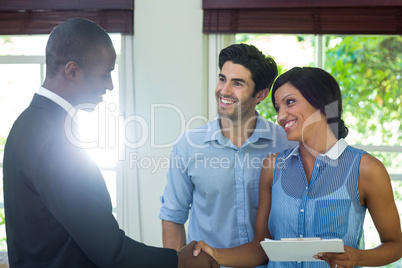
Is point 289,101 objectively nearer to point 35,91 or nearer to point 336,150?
point 336,150

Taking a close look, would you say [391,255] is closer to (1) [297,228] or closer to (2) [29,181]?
(1) [297,228]

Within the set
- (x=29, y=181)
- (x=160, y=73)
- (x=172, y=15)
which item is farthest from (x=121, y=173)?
(x=29, y=181)

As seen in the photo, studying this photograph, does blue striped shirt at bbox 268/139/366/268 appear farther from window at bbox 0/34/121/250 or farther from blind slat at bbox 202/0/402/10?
window at bbox 0/34/121/250

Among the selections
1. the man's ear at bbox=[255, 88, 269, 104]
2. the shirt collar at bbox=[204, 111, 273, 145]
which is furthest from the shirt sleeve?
the man's ear at bbox=[255, 88, 269, 104]

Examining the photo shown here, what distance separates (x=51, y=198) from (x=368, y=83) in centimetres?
281

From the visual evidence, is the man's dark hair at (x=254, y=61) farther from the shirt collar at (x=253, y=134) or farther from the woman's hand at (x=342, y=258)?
the woman's hand at (x=342, y=258)

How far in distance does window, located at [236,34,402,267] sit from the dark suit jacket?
8.09 ft

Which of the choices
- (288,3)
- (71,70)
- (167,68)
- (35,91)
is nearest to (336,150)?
(71,70)

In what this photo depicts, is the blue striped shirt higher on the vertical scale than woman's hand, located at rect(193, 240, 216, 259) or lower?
higher

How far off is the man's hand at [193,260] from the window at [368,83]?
1.93 meters

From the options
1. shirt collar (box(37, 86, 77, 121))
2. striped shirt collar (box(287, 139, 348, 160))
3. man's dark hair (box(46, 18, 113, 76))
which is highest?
man's dark hair (box(46, 18, 113, 76))

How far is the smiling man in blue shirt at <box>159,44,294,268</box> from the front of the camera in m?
2.25

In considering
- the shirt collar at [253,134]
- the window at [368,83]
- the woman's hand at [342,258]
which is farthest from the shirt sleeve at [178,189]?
the window at [368,83]

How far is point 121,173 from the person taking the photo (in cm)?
370
